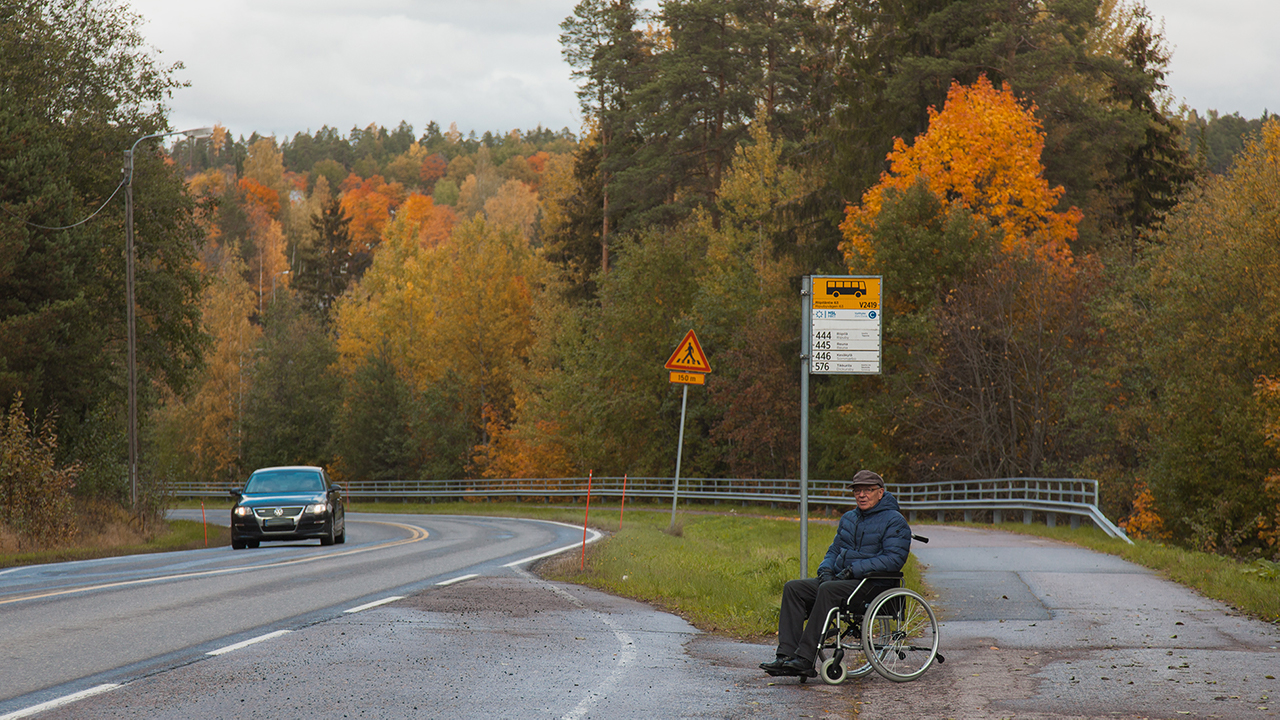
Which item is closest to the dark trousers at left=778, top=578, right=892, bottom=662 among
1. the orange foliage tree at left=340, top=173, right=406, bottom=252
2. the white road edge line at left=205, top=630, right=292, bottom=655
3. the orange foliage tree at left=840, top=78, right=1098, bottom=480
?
the white road edge line at left=205, top=630, right=292, bottom=655

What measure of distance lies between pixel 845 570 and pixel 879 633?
0.52 m

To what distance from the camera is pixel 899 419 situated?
37.7 meters

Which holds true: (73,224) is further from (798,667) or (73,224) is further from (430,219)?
(430,219)

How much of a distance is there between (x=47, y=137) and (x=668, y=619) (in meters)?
22.2

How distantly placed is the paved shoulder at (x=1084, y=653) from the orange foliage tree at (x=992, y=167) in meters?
22.5

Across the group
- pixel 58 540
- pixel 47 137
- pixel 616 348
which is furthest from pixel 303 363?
pixel 58 540

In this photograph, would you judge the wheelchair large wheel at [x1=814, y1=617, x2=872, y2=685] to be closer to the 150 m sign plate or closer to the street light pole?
the 150 m sign plate

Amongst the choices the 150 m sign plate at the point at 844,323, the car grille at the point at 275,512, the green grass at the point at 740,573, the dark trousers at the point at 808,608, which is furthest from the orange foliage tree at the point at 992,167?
the dark trousers at the point at 808,608

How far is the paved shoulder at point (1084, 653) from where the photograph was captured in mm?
7547

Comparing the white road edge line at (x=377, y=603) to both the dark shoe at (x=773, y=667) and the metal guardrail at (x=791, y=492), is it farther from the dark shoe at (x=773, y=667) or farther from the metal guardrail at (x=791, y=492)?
the metal guardrail at (x=791, y=492)

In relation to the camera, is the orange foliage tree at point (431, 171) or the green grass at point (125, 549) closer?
the green grass at point (125, 549)

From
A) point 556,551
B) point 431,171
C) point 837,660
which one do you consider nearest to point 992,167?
point 556,551

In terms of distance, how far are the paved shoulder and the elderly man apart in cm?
62

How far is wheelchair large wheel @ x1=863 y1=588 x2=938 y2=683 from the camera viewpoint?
28.0 feet
